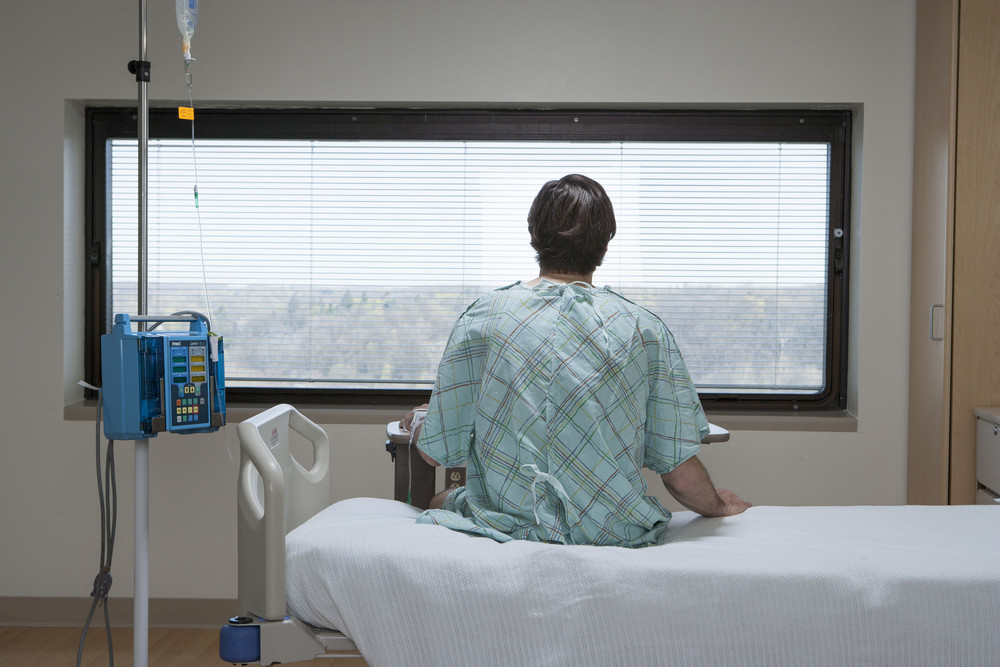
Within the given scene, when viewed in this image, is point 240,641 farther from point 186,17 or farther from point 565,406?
point 186,17

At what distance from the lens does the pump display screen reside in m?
2.01

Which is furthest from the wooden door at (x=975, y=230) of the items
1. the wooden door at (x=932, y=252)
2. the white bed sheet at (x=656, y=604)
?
the white bed sheet at (x=656, y=604)

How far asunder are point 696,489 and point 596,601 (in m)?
0.43

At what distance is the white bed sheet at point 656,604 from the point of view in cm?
121

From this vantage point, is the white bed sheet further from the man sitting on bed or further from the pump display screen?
the pump display screen

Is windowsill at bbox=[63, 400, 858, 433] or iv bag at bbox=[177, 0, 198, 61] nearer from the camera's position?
iv bag at bbox=[177, 0, 198, 61]

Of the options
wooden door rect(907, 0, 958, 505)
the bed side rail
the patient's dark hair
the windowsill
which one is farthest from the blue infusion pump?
wooden door rect(907, 0, 958, 505)

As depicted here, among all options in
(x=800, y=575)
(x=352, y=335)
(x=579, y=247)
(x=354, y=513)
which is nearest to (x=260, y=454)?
(x=354, y=513)

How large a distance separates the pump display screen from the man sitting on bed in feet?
2.66

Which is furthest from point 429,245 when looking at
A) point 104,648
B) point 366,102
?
point 104,648

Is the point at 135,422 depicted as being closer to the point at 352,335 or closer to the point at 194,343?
the point at 194,343

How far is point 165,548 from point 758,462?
2.05 metres

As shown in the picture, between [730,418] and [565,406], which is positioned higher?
[565,406]

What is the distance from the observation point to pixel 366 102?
9.02 feet
